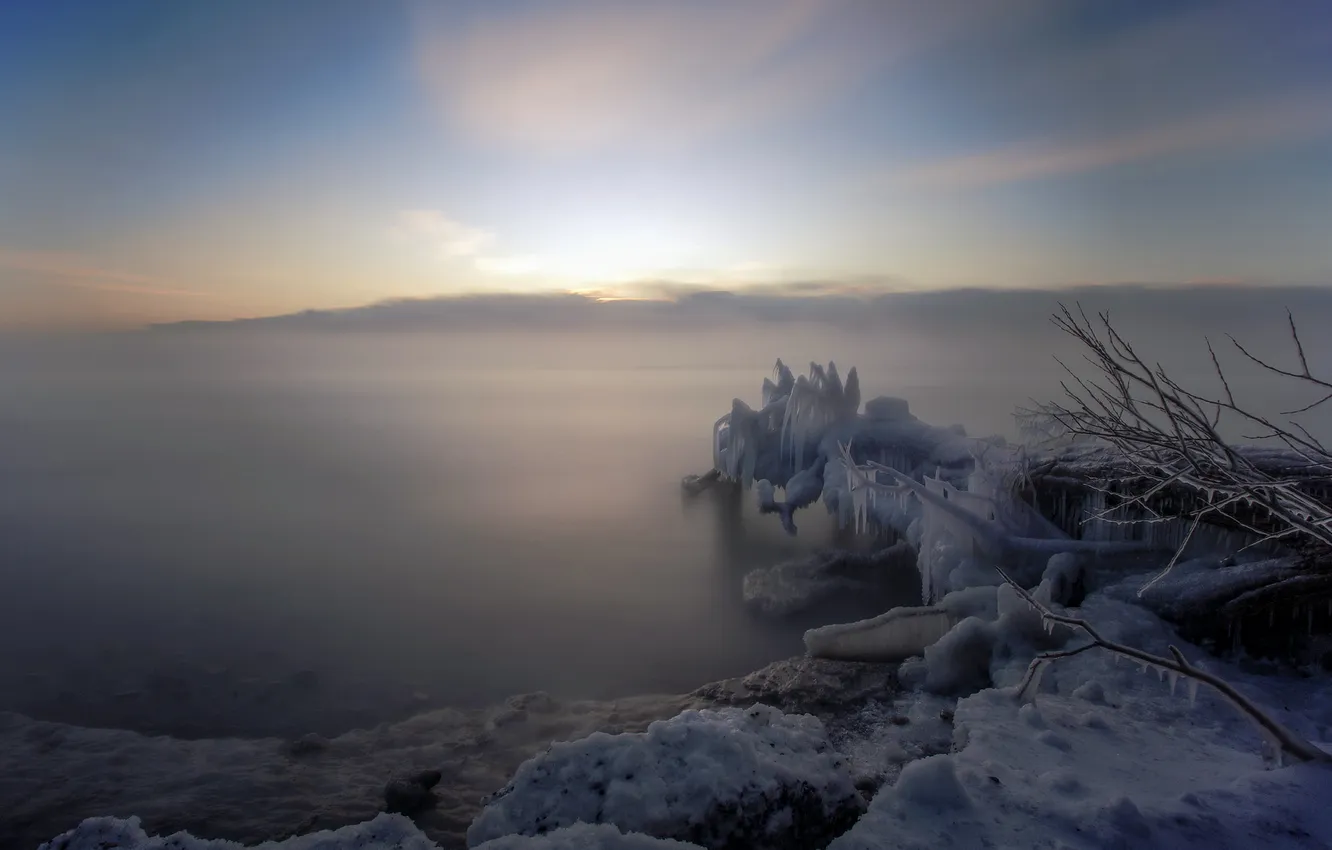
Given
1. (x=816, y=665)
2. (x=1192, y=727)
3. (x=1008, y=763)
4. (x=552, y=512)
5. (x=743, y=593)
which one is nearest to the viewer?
(x=1008, y=763)

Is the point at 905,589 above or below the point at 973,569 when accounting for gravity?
below

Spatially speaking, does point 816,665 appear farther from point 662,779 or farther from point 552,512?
point 552,512

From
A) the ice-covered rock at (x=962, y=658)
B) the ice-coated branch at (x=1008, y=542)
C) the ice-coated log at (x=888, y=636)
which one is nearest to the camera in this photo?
the ice-covered rock at (x=962, y=658)

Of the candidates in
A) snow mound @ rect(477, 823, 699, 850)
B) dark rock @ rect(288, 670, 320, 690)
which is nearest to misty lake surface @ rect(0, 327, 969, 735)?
dark rock @ rect(288, 670, 320, 690)

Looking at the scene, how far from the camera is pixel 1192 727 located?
6.46 m

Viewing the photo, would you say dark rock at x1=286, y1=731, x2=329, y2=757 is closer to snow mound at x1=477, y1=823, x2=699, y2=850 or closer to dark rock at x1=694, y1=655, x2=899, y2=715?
dark rock at x1=694, y1=655, x2=899, y2=715

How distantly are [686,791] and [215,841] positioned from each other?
3.30m

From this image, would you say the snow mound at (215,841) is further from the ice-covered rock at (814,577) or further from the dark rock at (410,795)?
the ice-covered rock at (814,577)

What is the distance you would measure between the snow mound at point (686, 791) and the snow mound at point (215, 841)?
49cm

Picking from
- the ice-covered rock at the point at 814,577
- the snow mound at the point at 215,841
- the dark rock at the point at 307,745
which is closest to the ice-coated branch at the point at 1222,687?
the snow mound at the point at 215,841

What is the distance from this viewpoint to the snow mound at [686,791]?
483cm

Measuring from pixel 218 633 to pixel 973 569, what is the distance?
41.2ft

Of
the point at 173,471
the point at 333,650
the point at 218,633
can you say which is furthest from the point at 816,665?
the point at 173,471

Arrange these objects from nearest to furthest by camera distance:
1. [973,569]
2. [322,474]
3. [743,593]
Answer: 1. [973,569]
2. [743,593]
3. [322,474]
